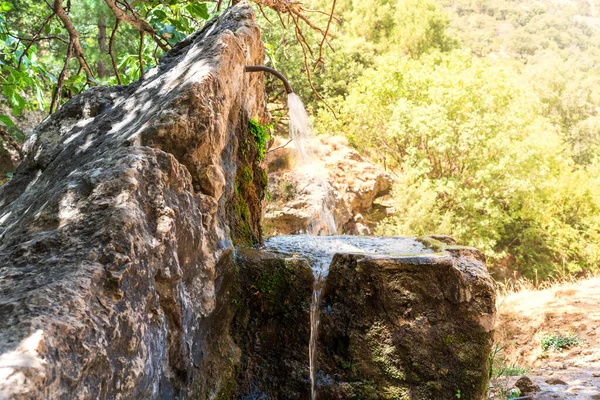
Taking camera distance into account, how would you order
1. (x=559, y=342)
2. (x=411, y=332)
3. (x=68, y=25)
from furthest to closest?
(x=559, y=342) → (x=68, y=25) → (x=411, y=332)

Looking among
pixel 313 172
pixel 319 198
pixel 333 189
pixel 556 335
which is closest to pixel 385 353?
pixel 556 335

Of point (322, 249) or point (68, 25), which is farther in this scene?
point (322, 249)

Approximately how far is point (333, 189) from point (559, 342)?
7.29m

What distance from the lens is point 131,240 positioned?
1734mm

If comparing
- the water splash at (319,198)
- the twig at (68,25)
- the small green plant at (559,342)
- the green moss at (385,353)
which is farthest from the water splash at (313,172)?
the small green plant at (559,342)

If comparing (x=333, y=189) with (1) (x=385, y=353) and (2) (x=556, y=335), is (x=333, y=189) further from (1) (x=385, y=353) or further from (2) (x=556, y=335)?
(1) (x=385, y=353)

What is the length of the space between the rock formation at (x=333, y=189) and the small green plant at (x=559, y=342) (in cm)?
581

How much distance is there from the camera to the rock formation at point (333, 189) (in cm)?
1168

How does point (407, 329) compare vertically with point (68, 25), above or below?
below

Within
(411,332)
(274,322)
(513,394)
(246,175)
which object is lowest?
(513,394)

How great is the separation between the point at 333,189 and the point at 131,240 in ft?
38.5

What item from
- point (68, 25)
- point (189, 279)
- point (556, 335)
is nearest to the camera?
point (189, 279)

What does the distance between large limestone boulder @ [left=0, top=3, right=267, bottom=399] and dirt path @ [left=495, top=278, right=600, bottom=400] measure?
3059 mm

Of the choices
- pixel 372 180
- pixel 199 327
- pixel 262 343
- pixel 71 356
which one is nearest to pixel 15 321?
pixel 71 356
